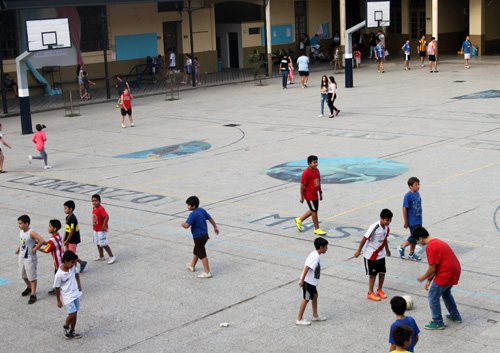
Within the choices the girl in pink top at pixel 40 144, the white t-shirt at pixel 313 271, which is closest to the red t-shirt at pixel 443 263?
the white t-shirt at pixel 313 271

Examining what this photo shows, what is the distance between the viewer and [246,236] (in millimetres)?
13891

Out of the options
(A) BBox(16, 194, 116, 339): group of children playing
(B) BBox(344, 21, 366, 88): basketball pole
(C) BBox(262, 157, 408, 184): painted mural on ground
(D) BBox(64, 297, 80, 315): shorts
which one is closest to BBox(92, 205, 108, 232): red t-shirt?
(A) BBox(16, 194, 116, 339): group of children playing

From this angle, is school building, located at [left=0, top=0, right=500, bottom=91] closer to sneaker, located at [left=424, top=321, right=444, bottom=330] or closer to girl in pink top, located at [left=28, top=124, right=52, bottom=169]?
girl in pink top, located at [left=28, top=124, right=52, bottom=169]

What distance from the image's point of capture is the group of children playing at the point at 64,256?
981 cm

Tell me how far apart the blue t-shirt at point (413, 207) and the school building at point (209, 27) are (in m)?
25.2

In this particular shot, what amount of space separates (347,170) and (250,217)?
4.60m

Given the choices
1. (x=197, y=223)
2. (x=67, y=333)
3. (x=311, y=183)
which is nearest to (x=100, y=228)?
(x=197, y=223)

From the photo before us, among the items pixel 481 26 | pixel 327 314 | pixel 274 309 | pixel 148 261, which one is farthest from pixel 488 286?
pixel 481 26

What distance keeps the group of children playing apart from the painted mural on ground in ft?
21.9

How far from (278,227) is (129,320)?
4895 millimetres

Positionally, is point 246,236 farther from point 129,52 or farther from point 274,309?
point 129,52

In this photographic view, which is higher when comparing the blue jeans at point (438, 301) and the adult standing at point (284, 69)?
the adult standing at point (284, 69)

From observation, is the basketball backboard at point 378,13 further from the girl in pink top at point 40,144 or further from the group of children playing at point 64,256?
the group of children playing at point 64,256

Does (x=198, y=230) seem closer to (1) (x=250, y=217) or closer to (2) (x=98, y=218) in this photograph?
(2) (x=98, y=218)
